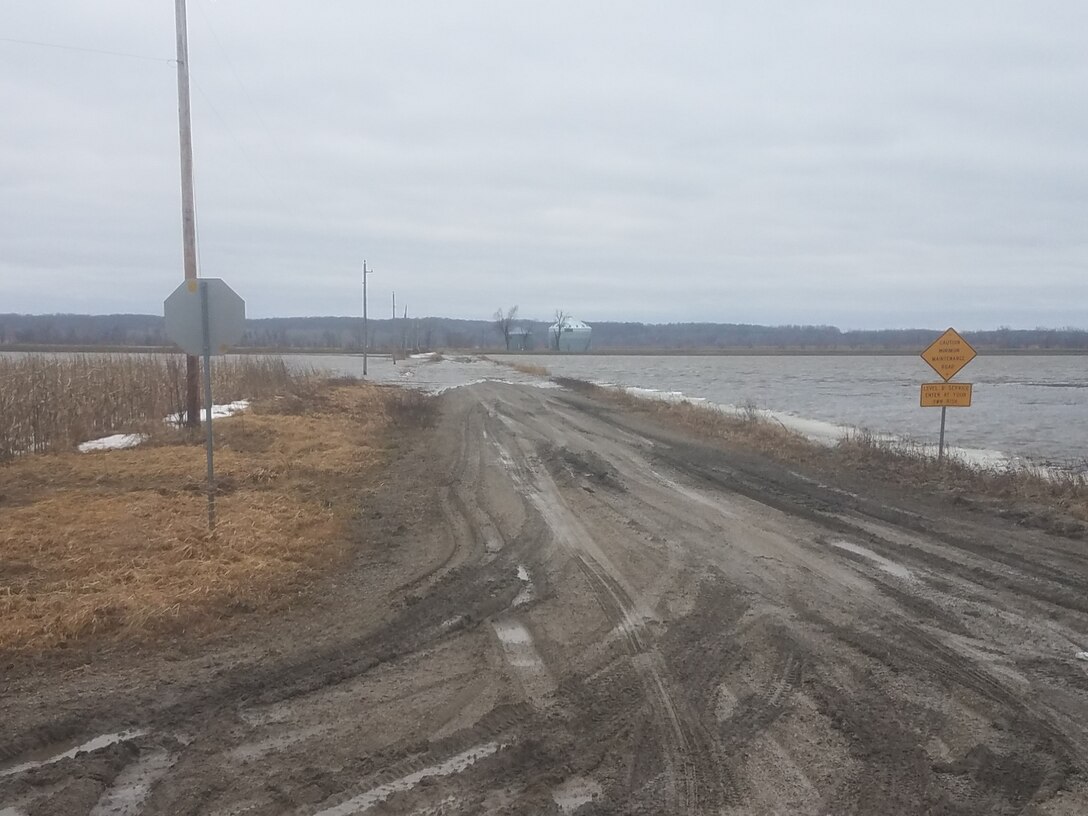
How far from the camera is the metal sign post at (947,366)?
15.2m

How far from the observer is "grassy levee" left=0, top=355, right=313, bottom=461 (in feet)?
50.2

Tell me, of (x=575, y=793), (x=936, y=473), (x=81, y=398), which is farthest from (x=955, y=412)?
(x=575, y=793)

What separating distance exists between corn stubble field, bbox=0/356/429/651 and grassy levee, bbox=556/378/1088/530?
27.0 ft

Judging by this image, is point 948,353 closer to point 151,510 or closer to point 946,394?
point 946,394

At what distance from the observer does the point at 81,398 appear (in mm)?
18188

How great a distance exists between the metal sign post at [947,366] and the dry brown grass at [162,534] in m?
9.90

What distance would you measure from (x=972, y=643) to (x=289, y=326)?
191 metres

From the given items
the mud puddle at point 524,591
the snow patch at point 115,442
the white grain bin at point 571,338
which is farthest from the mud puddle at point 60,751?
the white grain bin at point 571,338

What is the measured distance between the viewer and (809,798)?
3.89 metres

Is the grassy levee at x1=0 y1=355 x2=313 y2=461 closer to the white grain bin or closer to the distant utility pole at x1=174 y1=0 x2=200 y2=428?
the distant utility pole at x1=174 y1=0 x2=200 y2=428

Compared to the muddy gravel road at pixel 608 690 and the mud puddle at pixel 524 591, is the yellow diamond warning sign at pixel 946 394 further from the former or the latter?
the mud puddle at pixel 524 591

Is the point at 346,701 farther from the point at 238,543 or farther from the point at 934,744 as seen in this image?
the point at 238,543

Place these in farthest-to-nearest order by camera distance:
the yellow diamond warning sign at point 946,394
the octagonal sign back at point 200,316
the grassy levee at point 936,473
A: the yellow diamond warning sign at point 946,394
the grassy levee at point 936,473
the octagonal sign back at point 200,316

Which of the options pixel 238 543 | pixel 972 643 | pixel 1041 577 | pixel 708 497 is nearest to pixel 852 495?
pixel 708 497
